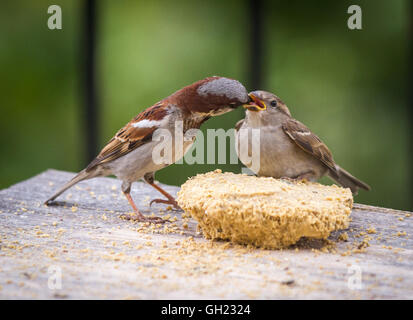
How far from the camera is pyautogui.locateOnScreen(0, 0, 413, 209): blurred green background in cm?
484

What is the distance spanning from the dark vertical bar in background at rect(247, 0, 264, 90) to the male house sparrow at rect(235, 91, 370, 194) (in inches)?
36.4

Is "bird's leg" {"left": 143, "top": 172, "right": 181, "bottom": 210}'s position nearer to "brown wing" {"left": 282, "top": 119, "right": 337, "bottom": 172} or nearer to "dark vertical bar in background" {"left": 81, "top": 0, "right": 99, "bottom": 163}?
"brown wing" {"left": 282, "top": 119, "right": 337, "bottom": 172}

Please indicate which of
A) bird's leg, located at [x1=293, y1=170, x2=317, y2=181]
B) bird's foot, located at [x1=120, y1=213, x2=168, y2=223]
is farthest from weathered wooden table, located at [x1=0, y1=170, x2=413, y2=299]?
bird's leg, located at [x1=293, y1=170, x2=317, y2=181]

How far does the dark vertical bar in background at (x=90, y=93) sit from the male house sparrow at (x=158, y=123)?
1143 millimetres

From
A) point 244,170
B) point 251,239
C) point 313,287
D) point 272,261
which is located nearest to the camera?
point 313,287

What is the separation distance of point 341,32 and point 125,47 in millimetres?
2104

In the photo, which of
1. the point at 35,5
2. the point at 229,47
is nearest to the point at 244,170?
the point at 229,47

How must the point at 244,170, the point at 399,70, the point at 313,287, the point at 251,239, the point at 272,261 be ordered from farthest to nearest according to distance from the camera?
the point at 399,70
the point at 244,170
the point at 251,239
the point at 272,261
the point at 313,287

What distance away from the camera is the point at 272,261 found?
103 inches

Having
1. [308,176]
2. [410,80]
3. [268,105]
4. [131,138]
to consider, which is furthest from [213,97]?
[410,80]

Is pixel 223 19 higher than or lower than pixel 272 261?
higher

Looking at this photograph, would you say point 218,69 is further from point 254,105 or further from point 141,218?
point 141,218

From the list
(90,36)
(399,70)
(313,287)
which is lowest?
(313,287)

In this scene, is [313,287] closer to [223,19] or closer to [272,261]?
[272,261]
